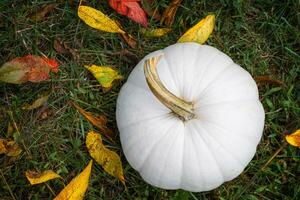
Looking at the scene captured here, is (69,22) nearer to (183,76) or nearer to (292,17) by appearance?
(183,76)

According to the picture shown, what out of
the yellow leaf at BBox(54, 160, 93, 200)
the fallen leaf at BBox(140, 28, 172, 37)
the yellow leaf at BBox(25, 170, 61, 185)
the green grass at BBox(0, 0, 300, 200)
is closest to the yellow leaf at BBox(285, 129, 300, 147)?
the green grass at BBox(0, 0, 300, 200)

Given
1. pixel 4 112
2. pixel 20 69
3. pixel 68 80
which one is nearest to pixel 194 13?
pixel 68 80

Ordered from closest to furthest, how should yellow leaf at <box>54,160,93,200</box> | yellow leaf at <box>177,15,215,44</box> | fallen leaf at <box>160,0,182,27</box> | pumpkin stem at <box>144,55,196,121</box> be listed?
pumpkin stem at <box>144,55,196,121</box>
yellow leaf at <box>54,160,93,200</box>
yellow leaf at <box>177,15,215,44</box>
fallen leaf at <box>160,0,182,27</box>

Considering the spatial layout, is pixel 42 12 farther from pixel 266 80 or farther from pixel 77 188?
pixel 266 80

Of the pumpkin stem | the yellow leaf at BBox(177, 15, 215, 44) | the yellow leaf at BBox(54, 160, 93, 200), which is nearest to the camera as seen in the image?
the pumpkin stem

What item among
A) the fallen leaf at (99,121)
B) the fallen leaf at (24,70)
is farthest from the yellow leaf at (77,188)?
the fallen leaf at (24,70)

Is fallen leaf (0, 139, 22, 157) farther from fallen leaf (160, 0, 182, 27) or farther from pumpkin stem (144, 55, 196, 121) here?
fallen leaf (160, 0, 182, 27)

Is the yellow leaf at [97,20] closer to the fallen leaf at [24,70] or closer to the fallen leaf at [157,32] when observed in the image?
the fallen leaf at [157,32]

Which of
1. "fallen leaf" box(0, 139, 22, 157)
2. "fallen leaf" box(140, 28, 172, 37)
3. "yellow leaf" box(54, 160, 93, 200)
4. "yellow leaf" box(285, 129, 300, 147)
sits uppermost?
"fallen leaf" box(140, 28, 172, 37)
